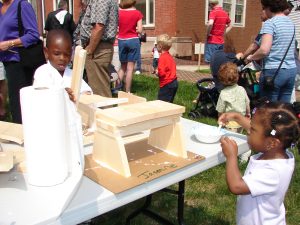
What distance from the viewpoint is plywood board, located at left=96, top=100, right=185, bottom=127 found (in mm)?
1420

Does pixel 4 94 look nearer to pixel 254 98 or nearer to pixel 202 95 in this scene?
pixel 202 95

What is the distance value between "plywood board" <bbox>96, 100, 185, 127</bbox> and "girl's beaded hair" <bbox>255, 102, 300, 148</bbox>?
386mm

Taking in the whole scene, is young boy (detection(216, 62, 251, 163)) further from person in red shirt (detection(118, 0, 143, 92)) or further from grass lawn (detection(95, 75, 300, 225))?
person in red shirt (detection(118, 0, 143, 92))

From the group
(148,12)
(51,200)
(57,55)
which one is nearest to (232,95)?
(57,55)

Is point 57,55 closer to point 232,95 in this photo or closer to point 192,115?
point 232,95

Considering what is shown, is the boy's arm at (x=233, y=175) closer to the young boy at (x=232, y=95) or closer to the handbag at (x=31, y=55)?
the handbag at (x=31, y=55)

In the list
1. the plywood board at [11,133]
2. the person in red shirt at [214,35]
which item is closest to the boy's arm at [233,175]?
the plywood board at [11,133]

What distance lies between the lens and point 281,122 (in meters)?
1.63

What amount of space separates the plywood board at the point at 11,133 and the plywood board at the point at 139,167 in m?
0.39

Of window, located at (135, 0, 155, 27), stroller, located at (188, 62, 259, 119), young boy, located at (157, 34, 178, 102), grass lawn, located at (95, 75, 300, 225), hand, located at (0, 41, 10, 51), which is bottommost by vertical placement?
grass lawn, located at (95, 75, 300, 225)

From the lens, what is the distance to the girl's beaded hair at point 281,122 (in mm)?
1634

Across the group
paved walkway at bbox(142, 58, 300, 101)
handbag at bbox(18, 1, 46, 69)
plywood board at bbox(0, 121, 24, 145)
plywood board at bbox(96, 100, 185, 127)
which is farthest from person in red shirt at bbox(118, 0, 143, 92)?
plywood board at bbox(96, 100, 185, 127)

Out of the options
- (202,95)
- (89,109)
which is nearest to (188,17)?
(202,95)

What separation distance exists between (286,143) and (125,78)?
5.02 meters
